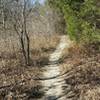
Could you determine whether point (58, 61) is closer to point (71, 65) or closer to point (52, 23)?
point (71, 65)

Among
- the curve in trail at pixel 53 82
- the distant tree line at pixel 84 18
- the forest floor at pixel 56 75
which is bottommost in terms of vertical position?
the curve in trail at pixel 53 82

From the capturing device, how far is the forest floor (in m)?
14.1

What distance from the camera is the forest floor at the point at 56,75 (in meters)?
14.1

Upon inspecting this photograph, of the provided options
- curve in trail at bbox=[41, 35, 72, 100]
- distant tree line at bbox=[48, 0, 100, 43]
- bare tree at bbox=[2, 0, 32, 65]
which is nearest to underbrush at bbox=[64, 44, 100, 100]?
curve in trail at bbox=[41, 35, 72, 100]

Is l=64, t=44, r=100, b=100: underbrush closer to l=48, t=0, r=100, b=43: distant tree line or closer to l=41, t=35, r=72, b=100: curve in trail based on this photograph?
l=41, t=35, r=72, b=100: curve in trail

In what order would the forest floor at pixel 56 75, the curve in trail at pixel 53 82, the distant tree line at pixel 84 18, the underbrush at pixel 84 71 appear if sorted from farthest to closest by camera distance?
the distant tree line at pixel 84 18 → the curve in trail at pixel 53 82 → the forest floor at pixel 56 75 → the underbrush at pixel 84 71

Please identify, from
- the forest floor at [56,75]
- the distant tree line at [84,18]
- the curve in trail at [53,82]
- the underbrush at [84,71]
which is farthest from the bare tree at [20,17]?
the underbrush at [84,71]

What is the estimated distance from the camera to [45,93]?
1461 centimetres

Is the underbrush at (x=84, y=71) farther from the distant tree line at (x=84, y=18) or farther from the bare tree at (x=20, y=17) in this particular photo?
the bare tree at (x=20, y=17)

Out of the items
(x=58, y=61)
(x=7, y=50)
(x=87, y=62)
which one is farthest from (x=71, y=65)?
(x=7, y=50)

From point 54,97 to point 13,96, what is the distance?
1.98 meters

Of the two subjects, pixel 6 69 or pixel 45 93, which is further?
pixel 6 69

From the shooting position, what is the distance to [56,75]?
18.2 meters

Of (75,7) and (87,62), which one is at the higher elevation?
(75,7)
